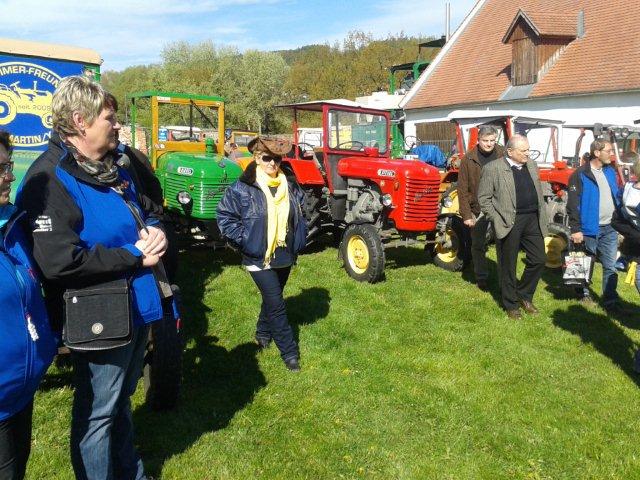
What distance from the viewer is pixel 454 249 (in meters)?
7.71

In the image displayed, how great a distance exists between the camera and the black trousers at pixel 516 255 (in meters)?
5.76

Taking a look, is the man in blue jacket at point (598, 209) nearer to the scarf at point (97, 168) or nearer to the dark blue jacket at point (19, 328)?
the scarf at point (97, 168)

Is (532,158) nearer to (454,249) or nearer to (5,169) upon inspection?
(454,249)

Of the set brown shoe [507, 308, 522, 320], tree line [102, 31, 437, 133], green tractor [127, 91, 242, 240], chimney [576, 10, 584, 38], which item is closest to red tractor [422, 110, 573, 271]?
brown shoe [507, 308, 522, 320]

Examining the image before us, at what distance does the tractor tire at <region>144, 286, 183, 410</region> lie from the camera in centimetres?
344

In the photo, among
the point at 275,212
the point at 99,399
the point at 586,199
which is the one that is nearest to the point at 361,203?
the point at 586,199

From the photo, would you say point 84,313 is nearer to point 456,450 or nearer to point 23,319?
point 23,319

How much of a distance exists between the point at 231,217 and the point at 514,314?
10.2 feet

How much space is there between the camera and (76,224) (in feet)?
6.90

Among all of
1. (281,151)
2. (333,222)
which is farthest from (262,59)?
(281,151)

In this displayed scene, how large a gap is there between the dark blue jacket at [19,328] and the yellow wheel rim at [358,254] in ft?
17.1

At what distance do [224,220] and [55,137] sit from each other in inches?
84.9

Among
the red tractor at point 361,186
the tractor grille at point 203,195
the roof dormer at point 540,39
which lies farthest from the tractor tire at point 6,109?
the roof dormer at point 540,39

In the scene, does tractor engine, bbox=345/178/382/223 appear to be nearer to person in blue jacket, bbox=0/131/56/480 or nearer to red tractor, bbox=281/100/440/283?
red tractor, bbox=281/100/440/283
